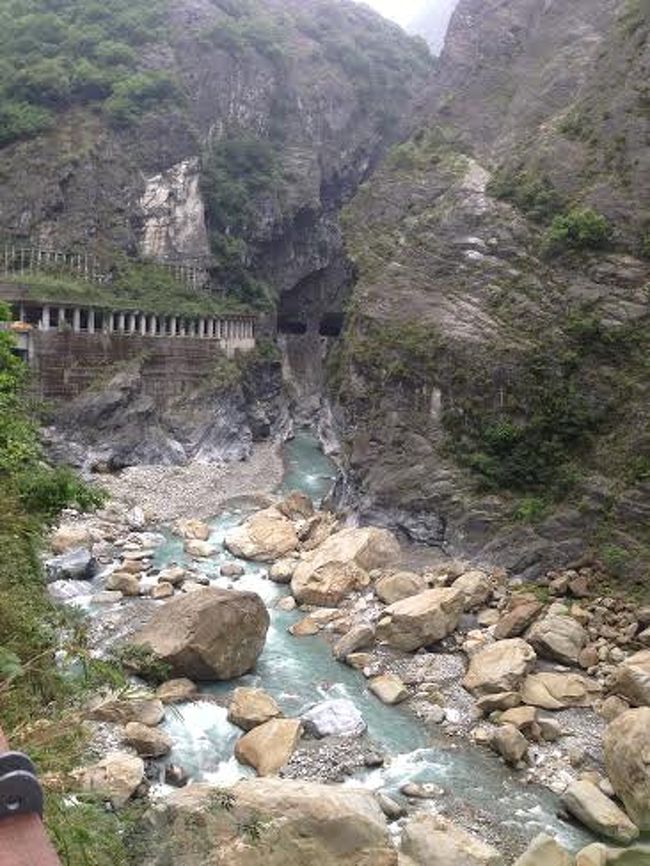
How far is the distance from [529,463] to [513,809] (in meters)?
16.9

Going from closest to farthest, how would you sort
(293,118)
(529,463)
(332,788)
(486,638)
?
(332,788) → (486,638) → (529,463) → (293,118)

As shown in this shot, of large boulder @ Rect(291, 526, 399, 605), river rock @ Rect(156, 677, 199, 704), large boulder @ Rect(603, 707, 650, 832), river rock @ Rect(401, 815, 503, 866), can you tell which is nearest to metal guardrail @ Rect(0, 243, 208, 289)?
large boulder @ Rect(291, 526, 399, 605)

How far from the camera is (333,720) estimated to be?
→ 61.6 ft

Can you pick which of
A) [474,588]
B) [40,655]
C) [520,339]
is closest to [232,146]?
[520,339]

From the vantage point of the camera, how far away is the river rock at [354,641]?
2316 cm

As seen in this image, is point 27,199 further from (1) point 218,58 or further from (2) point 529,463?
(2) point 529,463

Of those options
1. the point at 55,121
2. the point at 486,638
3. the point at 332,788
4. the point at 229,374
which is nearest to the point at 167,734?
the point at 332,788

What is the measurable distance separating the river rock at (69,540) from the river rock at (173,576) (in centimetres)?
399

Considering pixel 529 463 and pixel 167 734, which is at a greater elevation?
Result: pixel 529 463

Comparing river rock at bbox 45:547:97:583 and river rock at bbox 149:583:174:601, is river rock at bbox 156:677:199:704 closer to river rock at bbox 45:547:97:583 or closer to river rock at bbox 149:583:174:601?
river rock at bbox 149:583:174:601

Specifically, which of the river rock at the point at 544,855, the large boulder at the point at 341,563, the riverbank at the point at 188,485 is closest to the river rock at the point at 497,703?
the river rock at the point at 544,855

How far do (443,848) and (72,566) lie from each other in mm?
17723

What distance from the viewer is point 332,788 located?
14070 mm

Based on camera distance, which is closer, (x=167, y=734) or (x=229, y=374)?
(x=167, y=734)
